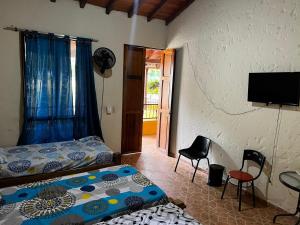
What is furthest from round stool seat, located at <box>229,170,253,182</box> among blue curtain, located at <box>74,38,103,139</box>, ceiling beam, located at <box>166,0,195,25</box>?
ceiling beam, located at <box>166,0,195,25</box>

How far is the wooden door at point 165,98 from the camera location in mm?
4586

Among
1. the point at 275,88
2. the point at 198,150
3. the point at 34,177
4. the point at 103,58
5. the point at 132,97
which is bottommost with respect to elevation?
the point at 34,177

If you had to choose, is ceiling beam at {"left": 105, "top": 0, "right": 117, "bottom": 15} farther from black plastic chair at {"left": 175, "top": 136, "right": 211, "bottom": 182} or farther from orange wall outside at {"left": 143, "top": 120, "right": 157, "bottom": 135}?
orange wall outside at {"left": 143, "top": 120, "right": 157, "bottom": 135}

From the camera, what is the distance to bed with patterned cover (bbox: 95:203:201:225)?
1678 mm

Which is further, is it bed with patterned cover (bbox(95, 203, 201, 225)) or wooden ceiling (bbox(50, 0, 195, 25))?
wooden ceiling (bbox(50, 0, 195, 25))

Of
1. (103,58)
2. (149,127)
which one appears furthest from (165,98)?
(149,127)

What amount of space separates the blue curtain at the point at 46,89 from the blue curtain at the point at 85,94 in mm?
146

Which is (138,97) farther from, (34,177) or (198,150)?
(34,177)

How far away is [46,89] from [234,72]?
9.84 ft

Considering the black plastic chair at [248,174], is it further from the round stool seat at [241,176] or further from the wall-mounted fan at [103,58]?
the wall-mounted fan at [103,58]

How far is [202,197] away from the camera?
124 inches

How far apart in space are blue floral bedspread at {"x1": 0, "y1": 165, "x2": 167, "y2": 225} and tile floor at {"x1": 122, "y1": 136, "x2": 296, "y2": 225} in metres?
0.98

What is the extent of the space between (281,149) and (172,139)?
2269mm

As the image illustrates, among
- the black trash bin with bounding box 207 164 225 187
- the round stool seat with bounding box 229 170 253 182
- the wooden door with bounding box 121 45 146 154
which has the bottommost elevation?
the black trash bin with bounding box 207 164 225 187
